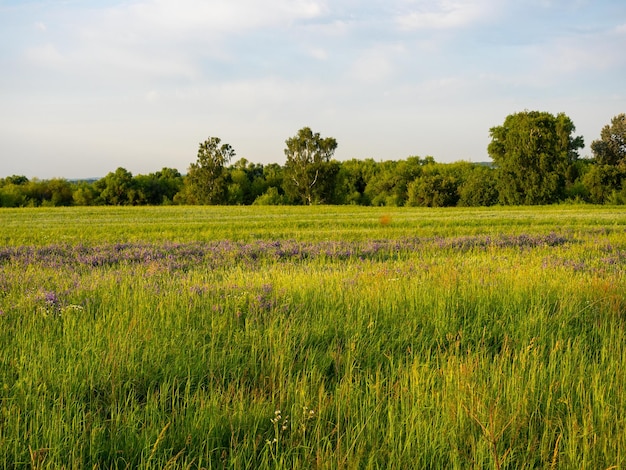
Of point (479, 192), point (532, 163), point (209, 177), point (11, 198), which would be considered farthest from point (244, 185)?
point (532, 163)

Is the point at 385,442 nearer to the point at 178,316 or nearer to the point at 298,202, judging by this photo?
the point at 178,316

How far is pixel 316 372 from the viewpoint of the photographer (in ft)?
12.8

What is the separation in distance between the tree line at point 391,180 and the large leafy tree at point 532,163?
0.12 meters

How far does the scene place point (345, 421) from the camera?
3164 mm

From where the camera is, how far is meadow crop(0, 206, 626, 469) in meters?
2.76

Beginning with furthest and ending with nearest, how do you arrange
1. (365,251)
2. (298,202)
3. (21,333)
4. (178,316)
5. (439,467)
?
(298,202) < (365,251) < (178,316) < (21,333) < (439,467)

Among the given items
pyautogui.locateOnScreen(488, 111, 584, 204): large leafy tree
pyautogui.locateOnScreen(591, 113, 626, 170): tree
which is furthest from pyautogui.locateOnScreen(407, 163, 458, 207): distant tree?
pyautogui.locateOnScreen(591, 113, 626, 170): tree

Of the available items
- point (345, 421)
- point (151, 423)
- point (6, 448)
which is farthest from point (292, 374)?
point (6, 448)

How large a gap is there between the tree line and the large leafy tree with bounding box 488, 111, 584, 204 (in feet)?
0.40

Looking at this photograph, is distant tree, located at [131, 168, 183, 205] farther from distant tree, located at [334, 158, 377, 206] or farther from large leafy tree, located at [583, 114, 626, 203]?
large leafy tree, located at [583, 114, 626, 203]

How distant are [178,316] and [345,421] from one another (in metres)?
2.71

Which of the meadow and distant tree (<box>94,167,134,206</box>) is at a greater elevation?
distant tree (<box>94,167,134,206</box>)

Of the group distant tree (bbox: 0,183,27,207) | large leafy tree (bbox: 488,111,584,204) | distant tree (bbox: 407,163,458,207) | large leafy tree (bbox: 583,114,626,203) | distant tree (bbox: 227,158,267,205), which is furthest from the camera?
distant tree (bbox: 227,158,267,205)

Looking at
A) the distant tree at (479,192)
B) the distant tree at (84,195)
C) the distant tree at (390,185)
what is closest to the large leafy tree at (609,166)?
the distant tree at (479,192)
